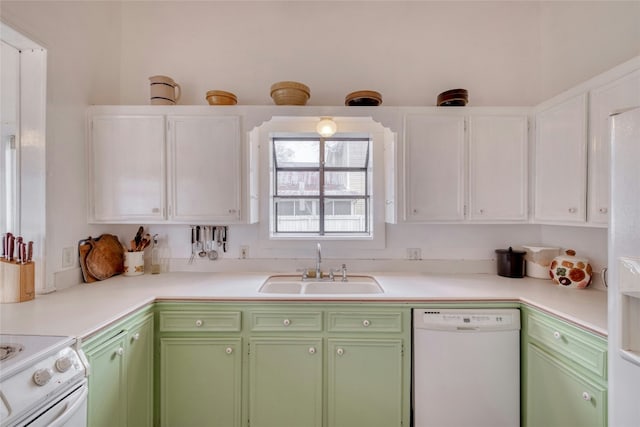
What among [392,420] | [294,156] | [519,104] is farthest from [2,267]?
[519,104]

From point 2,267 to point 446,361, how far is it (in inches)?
102

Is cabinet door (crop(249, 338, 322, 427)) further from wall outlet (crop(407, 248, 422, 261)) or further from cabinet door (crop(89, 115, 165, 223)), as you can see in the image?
cabinet door (crop(89, 115, 165, 223))

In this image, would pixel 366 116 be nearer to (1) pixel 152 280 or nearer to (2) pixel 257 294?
(2) pixel 257 294

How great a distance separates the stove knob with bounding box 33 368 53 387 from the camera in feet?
3.07

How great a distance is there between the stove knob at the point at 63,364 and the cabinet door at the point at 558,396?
88.8 inches

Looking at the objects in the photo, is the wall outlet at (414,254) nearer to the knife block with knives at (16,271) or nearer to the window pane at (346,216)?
the window pane at (346,216)

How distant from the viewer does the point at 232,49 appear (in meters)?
2.37

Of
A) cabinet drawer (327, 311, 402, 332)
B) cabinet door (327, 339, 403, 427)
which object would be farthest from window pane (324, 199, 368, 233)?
cabinet door (327, 339, 403, 427)

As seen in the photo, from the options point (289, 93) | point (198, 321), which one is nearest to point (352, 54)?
point (289, 93)

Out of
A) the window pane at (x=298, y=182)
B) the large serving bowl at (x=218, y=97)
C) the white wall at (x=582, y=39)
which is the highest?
the white wall at (x=582, y=39)

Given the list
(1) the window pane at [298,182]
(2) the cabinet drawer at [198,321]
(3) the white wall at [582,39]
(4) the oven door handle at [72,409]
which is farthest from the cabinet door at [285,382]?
(3) the white wall at [582,39]

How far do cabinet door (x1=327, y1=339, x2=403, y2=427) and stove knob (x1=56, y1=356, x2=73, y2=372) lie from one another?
1.22 meters

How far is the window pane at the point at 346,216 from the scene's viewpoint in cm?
257

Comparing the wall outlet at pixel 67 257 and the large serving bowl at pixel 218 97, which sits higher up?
the large serving bowl at pixel 218 97
